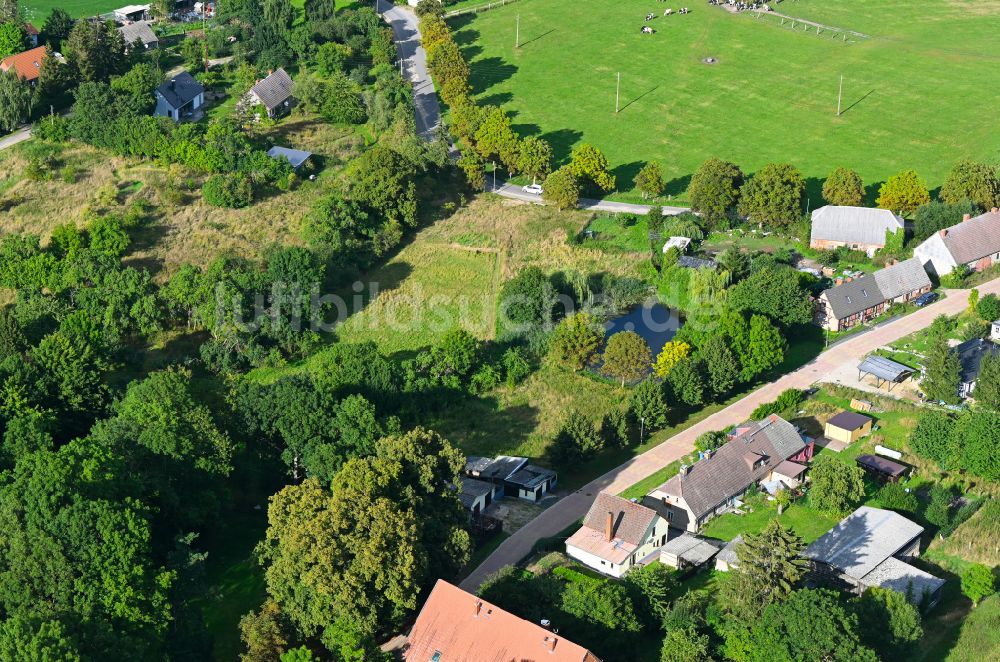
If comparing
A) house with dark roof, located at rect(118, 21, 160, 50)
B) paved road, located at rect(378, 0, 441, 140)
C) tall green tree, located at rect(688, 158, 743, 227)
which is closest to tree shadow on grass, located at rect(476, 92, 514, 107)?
paved road, located at rect(378, 0, 441, 140)

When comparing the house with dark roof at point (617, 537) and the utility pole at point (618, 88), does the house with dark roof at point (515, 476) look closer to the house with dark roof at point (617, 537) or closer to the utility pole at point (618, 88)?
the house with dark roof at point (617, 537)

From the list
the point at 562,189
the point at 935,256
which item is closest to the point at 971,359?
the point at 935,256

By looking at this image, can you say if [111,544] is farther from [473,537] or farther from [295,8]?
[295,8]

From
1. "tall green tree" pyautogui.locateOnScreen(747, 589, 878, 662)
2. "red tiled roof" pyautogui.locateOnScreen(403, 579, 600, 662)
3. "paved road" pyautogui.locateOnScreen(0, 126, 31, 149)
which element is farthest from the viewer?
"paved road" pyautogui.locateOnScreen(0, 126, 31, 149)

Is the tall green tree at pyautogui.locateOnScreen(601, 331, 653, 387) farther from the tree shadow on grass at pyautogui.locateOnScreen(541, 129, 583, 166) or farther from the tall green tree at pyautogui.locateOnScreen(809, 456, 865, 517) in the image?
the tree shadow on grass at pyautogui.locateOnScreen(541, 129, 583, 166)

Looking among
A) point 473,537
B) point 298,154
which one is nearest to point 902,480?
point 473,537

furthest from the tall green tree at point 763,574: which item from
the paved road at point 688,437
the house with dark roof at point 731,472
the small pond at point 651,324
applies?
the small pond at point 651,324
